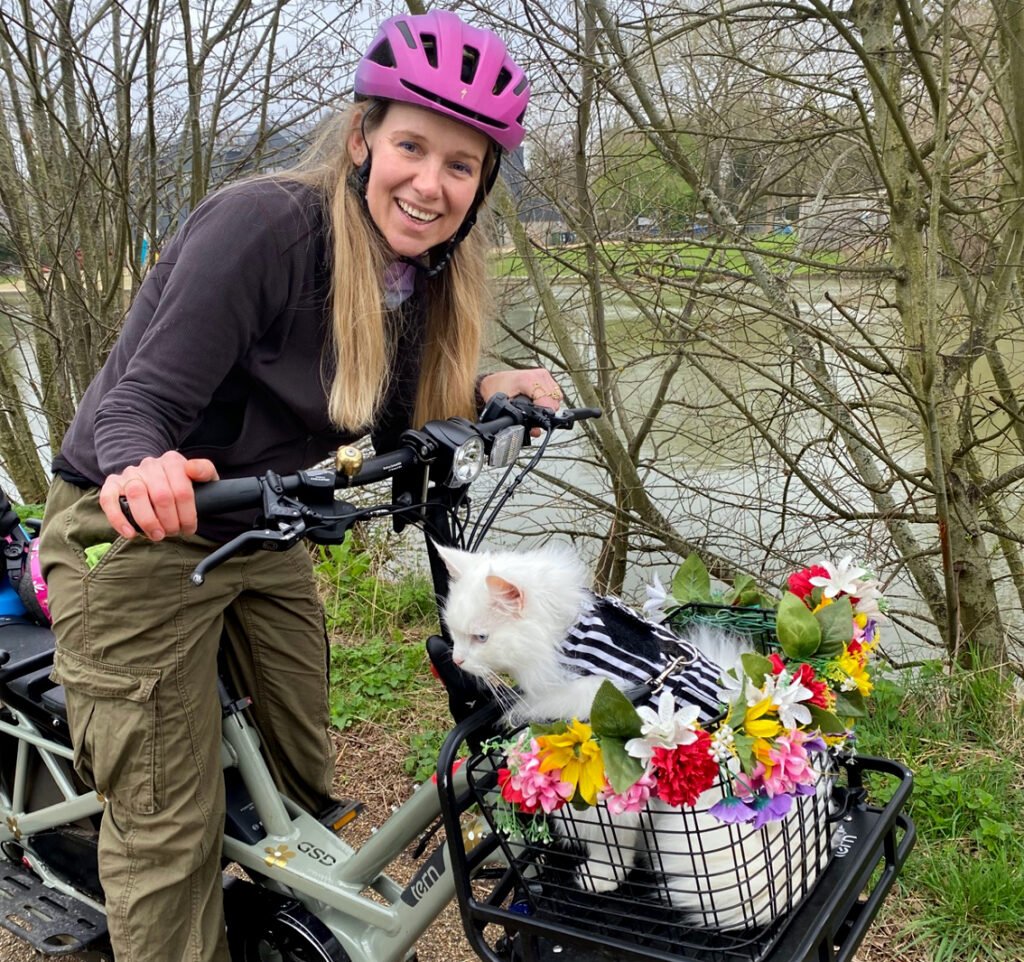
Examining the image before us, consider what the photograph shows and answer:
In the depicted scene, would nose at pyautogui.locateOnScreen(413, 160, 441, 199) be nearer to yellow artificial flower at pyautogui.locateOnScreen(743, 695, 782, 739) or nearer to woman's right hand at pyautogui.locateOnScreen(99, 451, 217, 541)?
woman's right hand at pyautogui.locateOnScreen(99, 451, 217, 541)

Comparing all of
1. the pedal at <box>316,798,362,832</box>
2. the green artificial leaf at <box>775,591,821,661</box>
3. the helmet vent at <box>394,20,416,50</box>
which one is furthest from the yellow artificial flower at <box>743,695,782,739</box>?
the pedal at <box>316,798,362,832</box>

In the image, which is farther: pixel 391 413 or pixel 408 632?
pixel 408 632

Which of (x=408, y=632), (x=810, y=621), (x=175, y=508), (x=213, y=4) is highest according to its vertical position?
(x=213, y=4)

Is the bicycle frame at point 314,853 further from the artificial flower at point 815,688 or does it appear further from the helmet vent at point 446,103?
the helmet vent at point 446,103

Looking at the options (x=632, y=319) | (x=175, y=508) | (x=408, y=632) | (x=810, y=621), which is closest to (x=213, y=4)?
(x=632, y=319)

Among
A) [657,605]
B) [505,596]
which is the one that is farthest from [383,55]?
[657,605]

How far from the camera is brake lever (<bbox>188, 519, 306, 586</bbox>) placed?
1343mm

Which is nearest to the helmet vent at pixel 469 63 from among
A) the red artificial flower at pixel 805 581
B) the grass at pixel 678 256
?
the red artificial flower at pixel 805 581

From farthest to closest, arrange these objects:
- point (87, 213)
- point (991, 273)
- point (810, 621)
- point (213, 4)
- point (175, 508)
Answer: point (87, 213) < point (213, 4) < point (991, 273) < point (810, 621) < point (175, 508)

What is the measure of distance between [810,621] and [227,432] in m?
1.21

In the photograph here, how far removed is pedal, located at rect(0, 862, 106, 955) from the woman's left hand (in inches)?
65.4

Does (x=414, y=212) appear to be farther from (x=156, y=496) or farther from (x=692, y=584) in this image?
(x=692, y=584)

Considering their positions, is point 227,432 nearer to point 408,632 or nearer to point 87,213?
point 408,632

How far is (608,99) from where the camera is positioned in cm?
460
